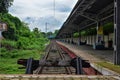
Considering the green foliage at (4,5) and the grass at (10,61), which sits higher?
the green foliage at (4,5)

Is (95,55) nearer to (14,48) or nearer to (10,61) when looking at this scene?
(10,61)

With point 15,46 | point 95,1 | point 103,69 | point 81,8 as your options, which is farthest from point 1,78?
point 15,46

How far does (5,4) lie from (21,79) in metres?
29.4

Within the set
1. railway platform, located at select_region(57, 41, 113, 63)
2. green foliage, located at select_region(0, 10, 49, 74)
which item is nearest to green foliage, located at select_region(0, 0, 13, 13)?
green foliage, located at select_region(0, 10, 49, 74)

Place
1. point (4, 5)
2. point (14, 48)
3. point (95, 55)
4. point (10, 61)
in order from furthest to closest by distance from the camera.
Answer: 1. point (14, 48)
2. point (4, 5)
3. point (10, 61)
4. point (95, 55)

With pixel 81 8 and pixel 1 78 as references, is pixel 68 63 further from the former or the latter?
pixel 81 8

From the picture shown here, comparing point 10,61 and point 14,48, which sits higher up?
point 14,48

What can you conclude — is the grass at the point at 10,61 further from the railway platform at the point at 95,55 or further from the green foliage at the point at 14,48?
the railway platform at the point at 95,55

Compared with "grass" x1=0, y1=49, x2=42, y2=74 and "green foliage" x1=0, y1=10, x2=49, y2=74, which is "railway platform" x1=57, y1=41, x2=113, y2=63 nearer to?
"grass" x1=0, y1=49, x2=42, y2=74

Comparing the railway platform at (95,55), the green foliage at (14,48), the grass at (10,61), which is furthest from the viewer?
the green foliage at (14,48)

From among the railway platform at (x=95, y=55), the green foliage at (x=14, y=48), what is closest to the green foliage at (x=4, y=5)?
the green foliage at (x=14, y=48)

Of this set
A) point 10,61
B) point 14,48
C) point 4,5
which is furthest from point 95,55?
point 14,48

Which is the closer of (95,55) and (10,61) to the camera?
(95,55)

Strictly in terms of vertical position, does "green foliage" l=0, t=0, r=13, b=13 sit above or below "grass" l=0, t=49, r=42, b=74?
above
